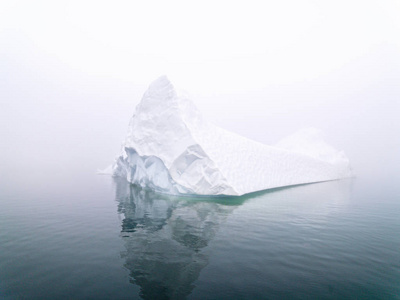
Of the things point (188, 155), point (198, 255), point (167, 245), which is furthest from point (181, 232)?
point (188, 155)

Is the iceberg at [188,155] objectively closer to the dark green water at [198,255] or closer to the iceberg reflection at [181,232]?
the iceberg reflection at [181,232]

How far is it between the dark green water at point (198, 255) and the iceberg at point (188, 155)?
5.38 meters

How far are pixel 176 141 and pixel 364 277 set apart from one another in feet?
47.7

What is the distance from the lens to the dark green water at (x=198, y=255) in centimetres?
→ 455

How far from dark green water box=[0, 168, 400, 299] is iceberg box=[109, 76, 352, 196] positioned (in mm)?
5377

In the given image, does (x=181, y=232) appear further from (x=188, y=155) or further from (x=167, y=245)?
(x=188, y=155)

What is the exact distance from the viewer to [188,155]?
55.1ft

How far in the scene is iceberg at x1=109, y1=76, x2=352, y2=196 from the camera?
16.4 m

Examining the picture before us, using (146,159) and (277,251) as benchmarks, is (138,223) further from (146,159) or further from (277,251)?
(146,159)

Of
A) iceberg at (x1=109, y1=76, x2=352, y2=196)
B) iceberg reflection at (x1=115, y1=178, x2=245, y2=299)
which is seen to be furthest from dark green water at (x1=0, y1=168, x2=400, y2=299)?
iceberg at (x1=109, y1=76, x2=352, y2=196)

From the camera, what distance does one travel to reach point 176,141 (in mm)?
17719

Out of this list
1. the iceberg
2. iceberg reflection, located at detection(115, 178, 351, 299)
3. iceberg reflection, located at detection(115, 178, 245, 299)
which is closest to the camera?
iceberg reflection, located at detection(115, 178, 245, 299)

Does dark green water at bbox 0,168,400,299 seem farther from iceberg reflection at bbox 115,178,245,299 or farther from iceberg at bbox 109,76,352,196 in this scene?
iceberg at bbox 109,76,352,196

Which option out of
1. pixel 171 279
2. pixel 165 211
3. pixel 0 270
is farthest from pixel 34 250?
pixel 165 211
